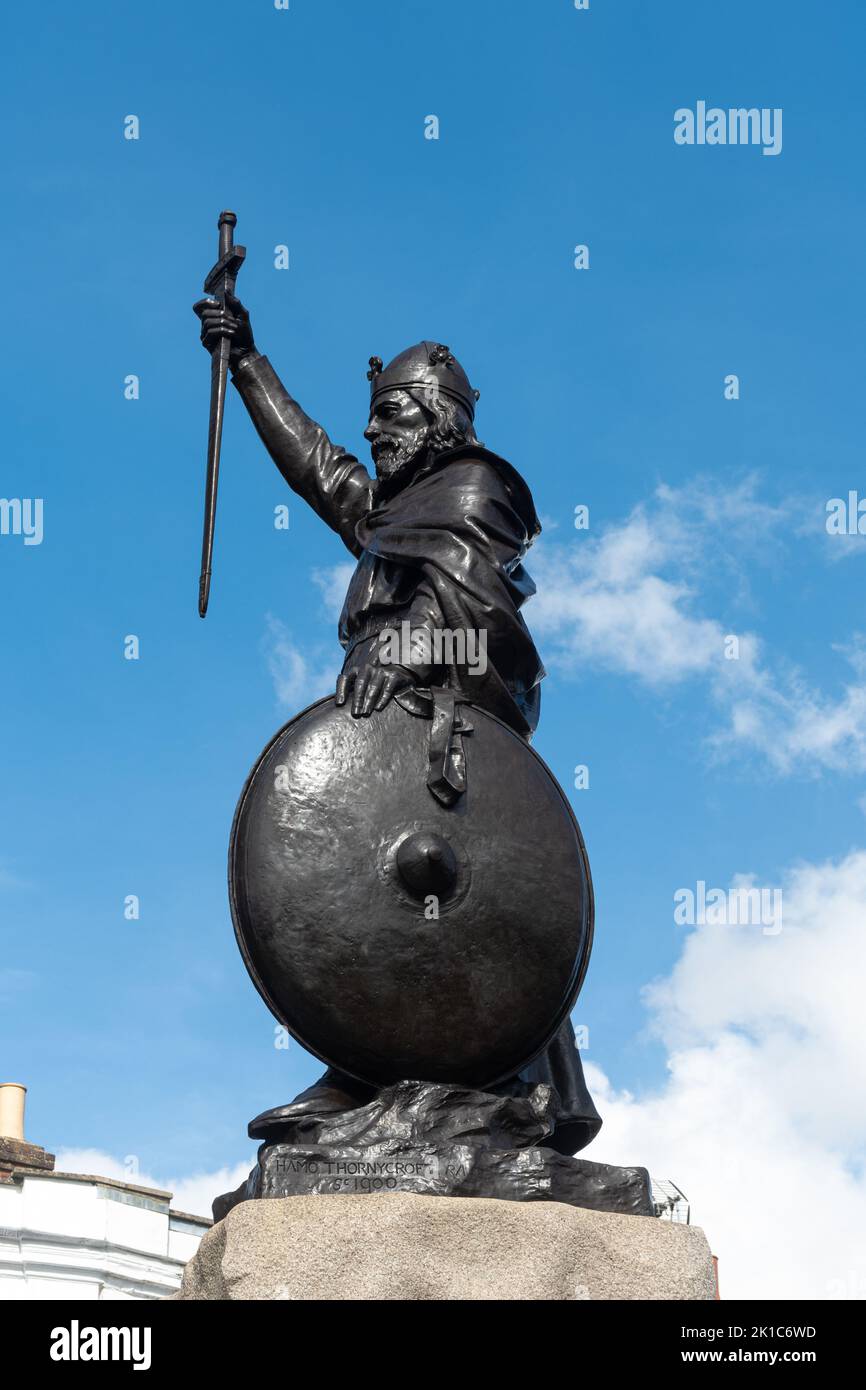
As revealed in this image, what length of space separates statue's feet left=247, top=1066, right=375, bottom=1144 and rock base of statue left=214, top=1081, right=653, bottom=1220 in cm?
1

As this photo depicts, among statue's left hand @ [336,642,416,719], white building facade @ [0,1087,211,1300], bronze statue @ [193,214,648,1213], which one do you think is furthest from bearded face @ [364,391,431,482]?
white building facade @ [0,1087,211,1300]

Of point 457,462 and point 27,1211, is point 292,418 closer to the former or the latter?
point 457,462

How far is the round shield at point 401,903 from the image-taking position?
609 centimetres

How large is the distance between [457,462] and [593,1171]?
9.12ft

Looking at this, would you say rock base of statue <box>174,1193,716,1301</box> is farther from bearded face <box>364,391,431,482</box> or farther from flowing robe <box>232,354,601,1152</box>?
bearded face <box>364,391,431,482</box>

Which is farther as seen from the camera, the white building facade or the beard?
the white building facade

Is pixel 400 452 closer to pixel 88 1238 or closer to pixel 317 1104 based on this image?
pixel 317 1104

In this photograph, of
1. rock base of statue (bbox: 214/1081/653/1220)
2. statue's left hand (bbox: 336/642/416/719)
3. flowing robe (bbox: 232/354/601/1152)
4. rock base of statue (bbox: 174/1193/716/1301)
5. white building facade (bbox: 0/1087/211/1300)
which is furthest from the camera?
white building facade (bbox: 0/1087/211/1300)

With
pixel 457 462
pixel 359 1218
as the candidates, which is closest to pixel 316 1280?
pixel 359 1218

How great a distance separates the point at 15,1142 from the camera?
2009 centimetres

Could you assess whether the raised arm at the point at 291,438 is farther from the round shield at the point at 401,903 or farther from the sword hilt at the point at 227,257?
the round shield at the point at 401,903

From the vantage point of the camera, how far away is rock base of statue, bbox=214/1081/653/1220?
569 centimetres

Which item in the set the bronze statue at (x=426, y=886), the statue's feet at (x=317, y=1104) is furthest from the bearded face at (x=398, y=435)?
the statue's feet at (x=317, y=1104)
